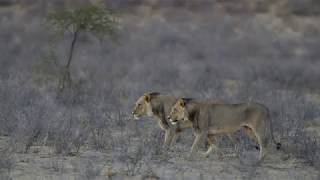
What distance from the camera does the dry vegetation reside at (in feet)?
43.8

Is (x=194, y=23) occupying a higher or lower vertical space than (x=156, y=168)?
higher

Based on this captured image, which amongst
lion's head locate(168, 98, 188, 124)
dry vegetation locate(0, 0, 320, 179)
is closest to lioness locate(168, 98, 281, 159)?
lion's head locate(168, 98, 188, 124)

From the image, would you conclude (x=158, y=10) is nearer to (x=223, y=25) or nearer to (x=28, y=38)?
(x=223, y=25)

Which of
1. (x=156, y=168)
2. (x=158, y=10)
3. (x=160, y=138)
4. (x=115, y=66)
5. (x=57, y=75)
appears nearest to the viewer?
(x=156, y=168)

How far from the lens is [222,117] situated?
13.1m

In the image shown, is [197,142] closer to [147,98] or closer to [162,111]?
[162,111]

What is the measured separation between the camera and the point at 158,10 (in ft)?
163

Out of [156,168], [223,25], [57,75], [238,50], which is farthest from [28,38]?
[156,168]

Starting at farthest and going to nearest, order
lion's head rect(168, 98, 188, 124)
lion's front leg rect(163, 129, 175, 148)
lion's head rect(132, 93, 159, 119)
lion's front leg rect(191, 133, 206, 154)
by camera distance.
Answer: lion's head rect(132, 93, 159, 119) < lion's front leg rect(163, 129, 175, 148) < lion's head rect(168, 98, 188, 124) < lion's front leg rect(191, 133, 206, 154)

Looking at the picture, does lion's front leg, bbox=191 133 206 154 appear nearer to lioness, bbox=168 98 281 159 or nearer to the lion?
lioness, bbox=168 98 281 159

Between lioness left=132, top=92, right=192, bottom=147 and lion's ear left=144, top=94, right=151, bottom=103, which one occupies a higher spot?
lion's ear left=144, top=94, right=151, bottom=103

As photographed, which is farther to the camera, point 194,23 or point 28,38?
point 194,23

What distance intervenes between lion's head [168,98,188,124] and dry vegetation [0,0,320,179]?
18.3 inches

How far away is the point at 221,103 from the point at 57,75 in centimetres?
719
